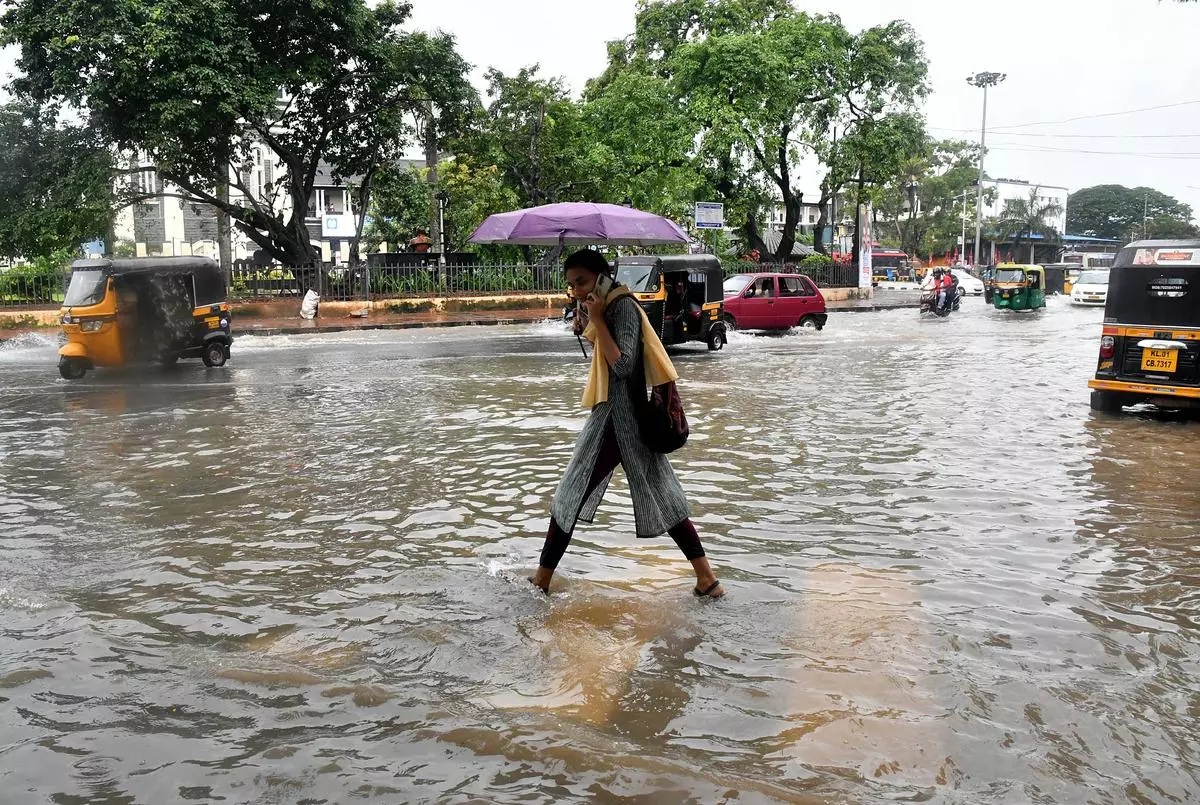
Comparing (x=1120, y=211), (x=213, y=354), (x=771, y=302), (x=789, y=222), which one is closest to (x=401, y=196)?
(x=771, y=302)

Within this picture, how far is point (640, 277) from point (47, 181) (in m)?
16.8

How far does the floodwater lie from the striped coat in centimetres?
48

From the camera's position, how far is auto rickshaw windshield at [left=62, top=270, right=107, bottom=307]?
15805mm

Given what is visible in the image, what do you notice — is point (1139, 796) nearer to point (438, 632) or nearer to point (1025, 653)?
point (1025, 653)

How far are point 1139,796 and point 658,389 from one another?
257 centimetres

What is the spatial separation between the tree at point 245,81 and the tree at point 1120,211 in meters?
94.9

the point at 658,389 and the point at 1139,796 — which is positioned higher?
the point at 658,389

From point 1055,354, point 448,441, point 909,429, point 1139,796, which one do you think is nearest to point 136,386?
point 448,441

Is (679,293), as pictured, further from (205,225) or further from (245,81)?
(205,225)

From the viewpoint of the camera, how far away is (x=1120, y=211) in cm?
10669

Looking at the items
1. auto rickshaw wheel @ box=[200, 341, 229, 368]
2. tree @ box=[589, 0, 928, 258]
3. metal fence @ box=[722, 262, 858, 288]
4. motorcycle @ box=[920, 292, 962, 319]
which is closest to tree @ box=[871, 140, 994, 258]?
metal fence @ box=[722, 262, 858, 288]

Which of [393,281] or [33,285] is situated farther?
[393,281]

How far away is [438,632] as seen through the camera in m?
4.66

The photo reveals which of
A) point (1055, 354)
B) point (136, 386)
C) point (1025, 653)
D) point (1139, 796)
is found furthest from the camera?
point (1055, 354)
